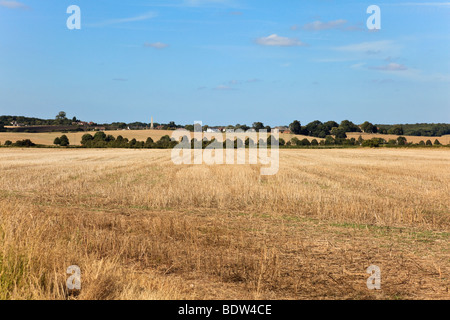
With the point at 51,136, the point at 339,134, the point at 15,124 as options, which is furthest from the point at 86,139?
→ the point at 339,134

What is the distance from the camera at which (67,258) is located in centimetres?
841

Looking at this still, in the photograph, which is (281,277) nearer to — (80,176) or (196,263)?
(196,263)

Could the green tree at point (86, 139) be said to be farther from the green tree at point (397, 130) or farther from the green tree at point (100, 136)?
the green tree at point (397, 130)

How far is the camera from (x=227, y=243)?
1089 centimetres

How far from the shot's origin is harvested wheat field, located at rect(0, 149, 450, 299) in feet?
24.5

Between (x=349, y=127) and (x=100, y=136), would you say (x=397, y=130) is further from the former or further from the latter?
(x=100, y=136)

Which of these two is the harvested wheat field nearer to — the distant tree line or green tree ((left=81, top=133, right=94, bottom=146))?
green tree ((left=81, top=133, right=94, bottom=146))

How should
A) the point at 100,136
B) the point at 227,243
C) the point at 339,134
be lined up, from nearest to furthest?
1. the point at 227,243
2. the point at 100,136
3. the point at 339,134
